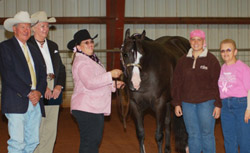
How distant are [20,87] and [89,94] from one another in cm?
65

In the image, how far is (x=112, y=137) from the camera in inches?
241

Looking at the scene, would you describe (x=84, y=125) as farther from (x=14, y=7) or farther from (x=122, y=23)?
(x=14, y=7)

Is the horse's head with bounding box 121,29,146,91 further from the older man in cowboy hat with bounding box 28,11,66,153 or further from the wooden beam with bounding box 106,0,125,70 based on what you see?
the wooden beam with bounding box 106,0,125,70

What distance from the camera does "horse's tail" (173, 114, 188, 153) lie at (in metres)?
5.05

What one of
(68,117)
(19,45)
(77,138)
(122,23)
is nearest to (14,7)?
(122,23)

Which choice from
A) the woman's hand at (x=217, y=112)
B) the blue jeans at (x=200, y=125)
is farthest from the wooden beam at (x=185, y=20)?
the woman's hand at (x=217, y=112)

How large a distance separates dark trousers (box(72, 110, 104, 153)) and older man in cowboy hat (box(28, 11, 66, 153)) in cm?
71

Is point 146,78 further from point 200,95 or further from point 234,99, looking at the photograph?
point 234,99

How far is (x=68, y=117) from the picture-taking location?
8016mm

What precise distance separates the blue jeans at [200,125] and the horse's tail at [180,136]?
1.32 metres

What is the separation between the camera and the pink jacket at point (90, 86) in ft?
10.9

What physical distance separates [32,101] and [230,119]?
2036 mm

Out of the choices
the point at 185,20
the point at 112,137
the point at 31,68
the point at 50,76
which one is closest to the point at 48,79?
the point at 50,76

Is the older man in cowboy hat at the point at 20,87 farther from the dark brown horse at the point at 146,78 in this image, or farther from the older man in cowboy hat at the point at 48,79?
the dark brown horse at the point at 146,78
